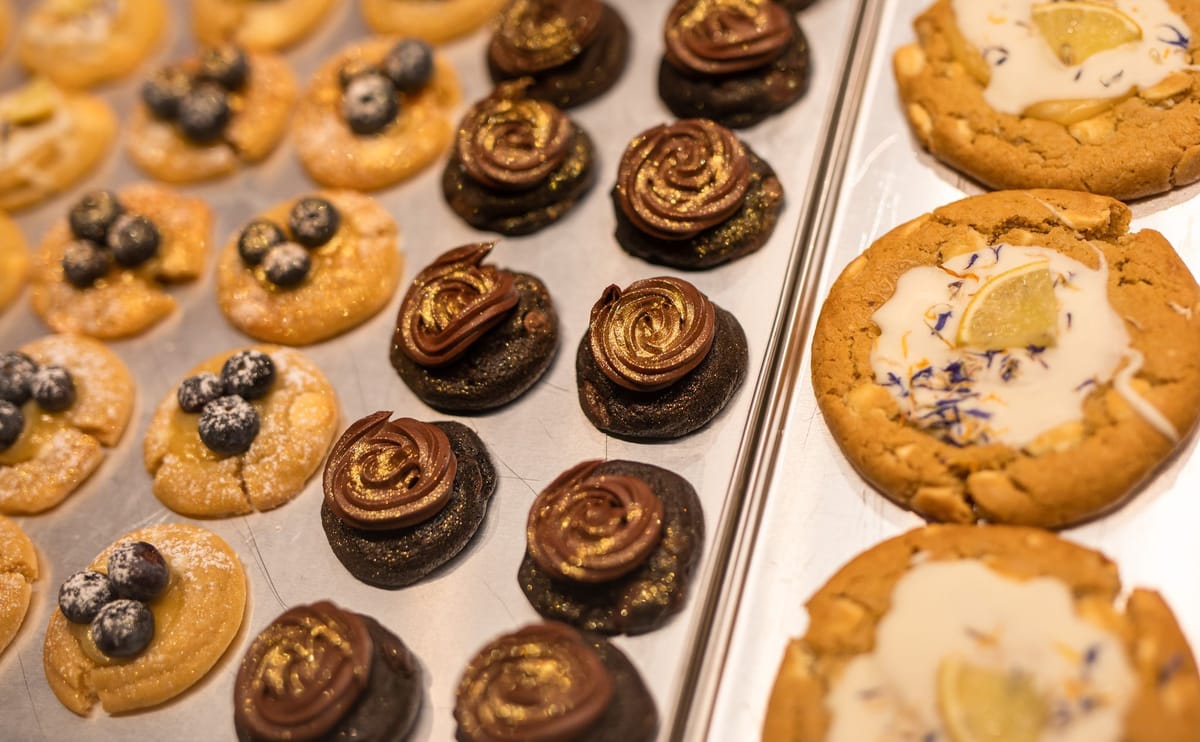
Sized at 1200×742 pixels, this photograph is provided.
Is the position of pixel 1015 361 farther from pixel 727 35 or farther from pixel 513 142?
pixel 513 142

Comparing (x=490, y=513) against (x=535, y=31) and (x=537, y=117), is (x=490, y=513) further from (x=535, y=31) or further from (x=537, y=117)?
(x=535, y=31)

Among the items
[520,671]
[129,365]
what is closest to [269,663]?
[520,671]

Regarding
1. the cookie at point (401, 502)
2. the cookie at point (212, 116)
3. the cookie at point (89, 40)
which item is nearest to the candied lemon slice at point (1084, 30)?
the cookie at point (401, 502)

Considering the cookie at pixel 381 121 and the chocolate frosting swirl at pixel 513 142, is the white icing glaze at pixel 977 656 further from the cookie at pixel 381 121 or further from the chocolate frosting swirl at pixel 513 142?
the cookie at pixel 381 121

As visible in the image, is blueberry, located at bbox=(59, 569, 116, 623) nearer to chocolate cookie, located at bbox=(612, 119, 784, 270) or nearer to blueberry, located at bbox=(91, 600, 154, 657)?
blueberry, located at bbox=(91, 600, 154, 657)

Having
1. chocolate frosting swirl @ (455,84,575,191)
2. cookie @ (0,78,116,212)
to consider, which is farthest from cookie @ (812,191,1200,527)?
cookie @ (0,78,116,212)

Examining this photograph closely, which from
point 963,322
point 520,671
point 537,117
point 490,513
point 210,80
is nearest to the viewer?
point 520,671

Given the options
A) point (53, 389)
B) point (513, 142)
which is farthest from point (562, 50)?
point (53, 389)
